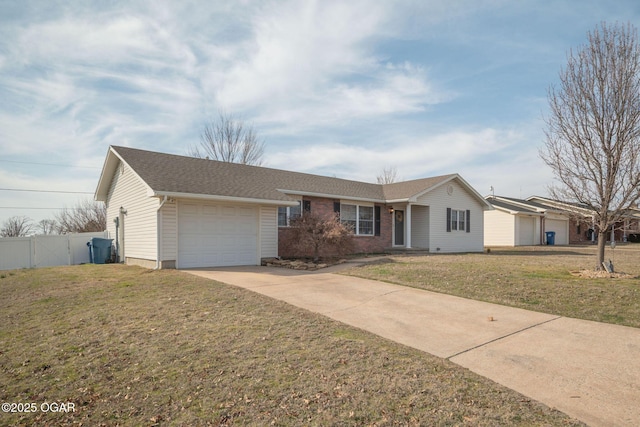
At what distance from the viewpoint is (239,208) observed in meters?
13.2

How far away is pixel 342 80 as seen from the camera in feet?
46.3

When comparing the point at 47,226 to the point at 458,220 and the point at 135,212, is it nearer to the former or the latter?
the point at 135,212

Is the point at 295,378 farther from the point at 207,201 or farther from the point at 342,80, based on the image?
the point at 342,80

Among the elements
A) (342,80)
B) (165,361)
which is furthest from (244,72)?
(165,361)

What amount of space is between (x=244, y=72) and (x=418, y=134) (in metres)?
10.6

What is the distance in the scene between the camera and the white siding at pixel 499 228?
27656 mm

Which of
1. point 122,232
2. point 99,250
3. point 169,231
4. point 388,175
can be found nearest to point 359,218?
point 169,231

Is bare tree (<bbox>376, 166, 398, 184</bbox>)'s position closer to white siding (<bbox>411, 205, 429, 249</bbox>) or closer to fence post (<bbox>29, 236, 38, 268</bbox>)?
white siding (<bbox>411, 205, 429, 249</bbox>)

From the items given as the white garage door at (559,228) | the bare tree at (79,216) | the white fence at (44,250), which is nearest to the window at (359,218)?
the white fence at (44,250)

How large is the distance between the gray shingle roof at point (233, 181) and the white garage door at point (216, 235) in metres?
0.67

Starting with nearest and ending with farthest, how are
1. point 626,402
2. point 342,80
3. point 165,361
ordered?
point 626,402, point 165,361, point 342,80

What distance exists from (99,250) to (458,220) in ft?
59.0

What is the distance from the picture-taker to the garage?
2801cm

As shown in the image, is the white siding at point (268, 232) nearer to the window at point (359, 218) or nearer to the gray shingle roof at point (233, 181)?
the gray shingle roof at point (233, 181)
